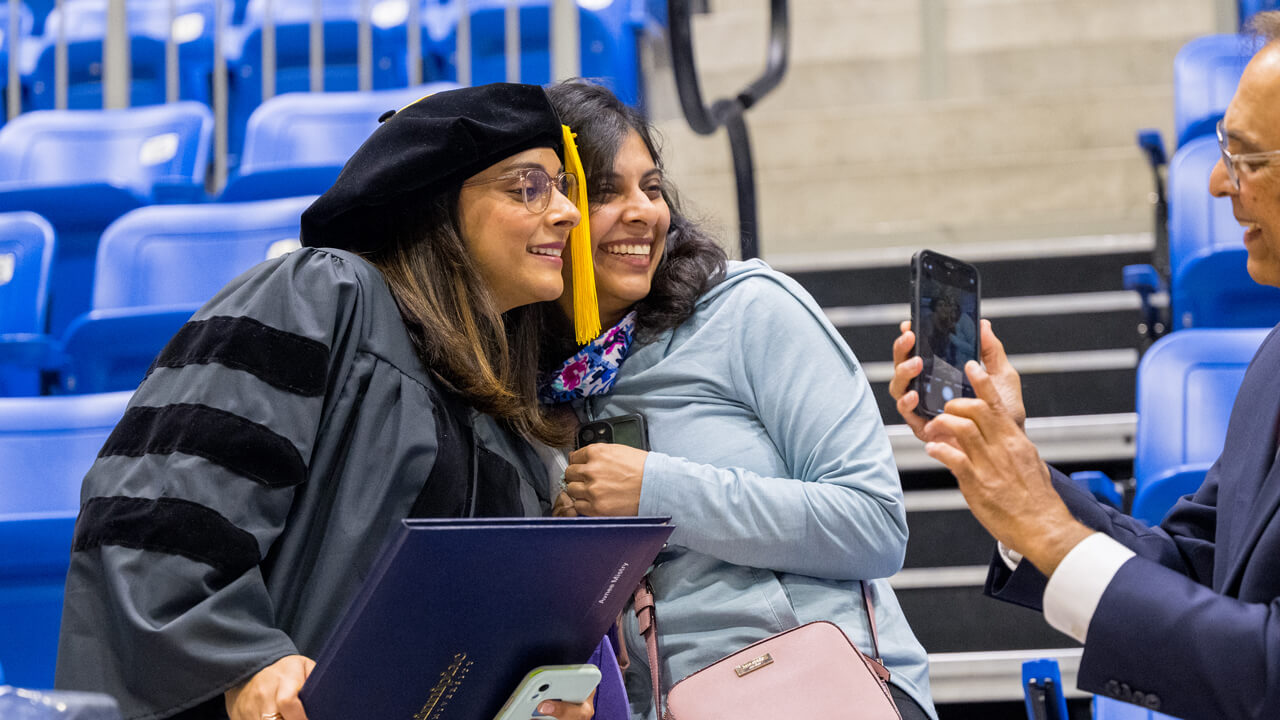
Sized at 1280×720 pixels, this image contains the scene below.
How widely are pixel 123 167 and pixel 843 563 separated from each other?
3.37m

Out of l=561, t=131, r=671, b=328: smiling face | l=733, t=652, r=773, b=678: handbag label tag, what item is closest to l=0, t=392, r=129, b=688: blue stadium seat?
l=561, t=131, r=671, b=328: smiling face

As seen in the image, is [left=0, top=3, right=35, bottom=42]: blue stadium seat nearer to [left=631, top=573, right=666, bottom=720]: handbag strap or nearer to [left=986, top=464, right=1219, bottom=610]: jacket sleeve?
[left=631, top=573, right=666, bottom=720]: handbag strap

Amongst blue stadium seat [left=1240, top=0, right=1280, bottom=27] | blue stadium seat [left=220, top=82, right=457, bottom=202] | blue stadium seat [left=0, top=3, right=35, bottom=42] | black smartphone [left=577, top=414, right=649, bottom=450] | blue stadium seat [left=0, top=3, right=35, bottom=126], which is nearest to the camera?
black smartphone [left=577, top=414, right=649, bottom=450]

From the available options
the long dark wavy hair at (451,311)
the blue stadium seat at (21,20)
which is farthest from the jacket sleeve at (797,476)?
the blue stadium seat at (21,20)

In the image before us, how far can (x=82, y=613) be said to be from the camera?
4.81ft

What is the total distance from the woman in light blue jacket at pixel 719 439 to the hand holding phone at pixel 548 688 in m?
0.34

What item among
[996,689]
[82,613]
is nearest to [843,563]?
[82,613]

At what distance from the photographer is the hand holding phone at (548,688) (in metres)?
1.51

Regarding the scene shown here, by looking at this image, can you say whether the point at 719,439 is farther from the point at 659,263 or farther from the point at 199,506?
the point at 199,506

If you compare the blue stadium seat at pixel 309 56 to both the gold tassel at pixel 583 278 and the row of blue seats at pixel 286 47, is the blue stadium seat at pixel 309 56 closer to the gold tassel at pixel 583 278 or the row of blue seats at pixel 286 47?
the row of blue seats at pixel 286 47

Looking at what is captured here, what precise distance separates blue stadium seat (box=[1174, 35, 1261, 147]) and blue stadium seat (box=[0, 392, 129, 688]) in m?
3.04

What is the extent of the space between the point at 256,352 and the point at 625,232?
0.72 m

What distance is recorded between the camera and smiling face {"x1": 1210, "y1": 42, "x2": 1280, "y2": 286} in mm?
1555

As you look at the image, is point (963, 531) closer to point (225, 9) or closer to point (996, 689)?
point (996, 689)
